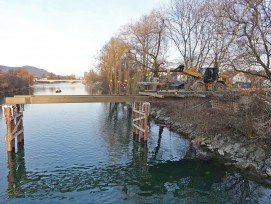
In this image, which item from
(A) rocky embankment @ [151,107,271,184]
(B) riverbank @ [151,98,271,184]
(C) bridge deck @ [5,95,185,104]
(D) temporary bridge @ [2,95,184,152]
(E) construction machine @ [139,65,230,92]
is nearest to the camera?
(A) rocky embankment @ [151,107,271,184]

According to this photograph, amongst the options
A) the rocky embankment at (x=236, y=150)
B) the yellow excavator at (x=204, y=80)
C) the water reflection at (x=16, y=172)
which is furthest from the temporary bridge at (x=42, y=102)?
the rocky embankment at (x=236, y=150)

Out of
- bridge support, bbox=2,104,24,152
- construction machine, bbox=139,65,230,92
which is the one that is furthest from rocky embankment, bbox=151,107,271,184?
bridge support, bbox=2,104,24,152

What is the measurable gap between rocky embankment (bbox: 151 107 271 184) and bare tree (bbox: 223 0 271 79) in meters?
4.12

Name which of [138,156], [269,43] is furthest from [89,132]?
[269,43]

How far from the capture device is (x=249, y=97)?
16906 millimetres

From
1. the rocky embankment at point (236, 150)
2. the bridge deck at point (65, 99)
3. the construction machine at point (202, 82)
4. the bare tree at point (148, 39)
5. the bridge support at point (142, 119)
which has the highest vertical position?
the bare tree at point (148, 39)

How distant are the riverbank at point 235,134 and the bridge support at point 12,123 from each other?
39.0ft

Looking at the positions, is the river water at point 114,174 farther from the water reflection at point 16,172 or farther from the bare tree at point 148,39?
the bare tree at point 148,39

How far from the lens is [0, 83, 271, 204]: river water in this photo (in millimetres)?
10617

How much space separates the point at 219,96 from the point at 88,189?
12.3m

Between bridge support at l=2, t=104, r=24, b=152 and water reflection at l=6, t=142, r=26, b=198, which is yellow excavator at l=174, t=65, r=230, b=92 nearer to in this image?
bridge support at l=2, t=104, r=24, b=152

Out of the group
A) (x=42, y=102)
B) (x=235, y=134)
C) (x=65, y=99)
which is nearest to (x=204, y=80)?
(x=235, y=134)

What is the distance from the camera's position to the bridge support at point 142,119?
1759cm

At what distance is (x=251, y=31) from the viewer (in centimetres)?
1318
